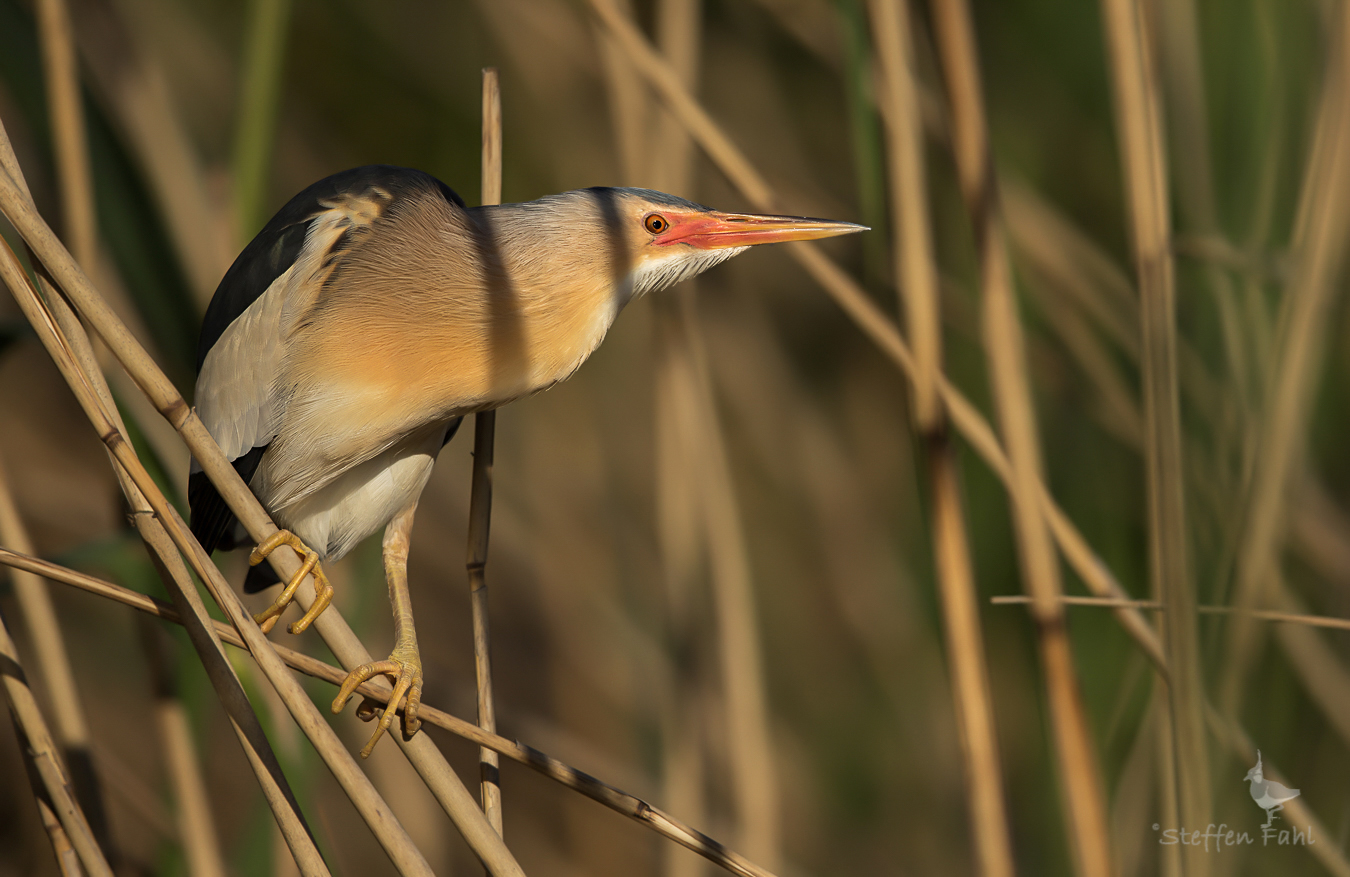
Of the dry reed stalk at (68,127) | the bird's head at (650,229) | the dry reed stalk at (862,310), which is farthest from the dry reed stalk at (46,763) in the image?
the dry reed stalk at (862,310)

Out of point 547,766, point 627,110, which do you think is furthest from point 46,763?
point 627,110

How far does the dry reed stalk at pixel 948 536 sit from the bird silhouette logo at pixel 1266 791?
294 mm

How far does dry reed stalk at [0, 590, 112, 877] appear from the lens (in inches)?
38.2

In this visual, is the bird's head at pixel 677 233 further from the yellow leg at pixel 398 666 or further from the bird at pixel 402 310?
Answer: the yellow leg at pixel 398 666

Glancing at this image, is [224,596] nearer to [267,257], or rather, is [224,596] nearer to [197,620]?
[197,620]

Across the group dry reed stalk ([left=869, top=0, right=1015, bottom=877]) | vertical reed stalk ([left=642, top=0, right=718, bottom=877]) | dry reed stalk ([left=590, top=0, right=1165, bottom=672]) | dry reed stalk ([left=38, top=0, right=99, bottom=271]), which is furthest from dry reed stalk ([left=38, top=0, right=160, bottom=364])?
dry reed stalk ([left=869, top=0, right=1015, bottom=877])

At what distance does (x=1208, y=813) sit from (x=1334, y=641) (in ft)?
2.50

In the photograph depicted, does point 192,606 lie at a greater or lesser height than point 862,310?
lesser

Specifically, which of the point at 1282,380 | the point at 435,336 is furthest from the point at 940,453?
the point at 435,336

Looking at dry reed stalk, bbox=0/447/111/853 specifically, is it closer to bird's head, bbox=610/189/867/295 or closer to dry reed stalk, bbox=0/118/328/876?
dry reed stalk, bbox=0/118/328/876

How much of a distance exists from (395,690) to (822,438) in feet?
4.53

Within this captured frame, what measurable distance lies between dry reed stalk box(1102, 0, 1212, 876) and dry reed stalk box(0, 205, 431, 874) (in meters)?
0.68

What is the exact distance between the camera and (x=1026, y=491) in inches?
40.0

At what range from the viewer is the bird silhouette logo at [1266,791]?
109 centimetres
